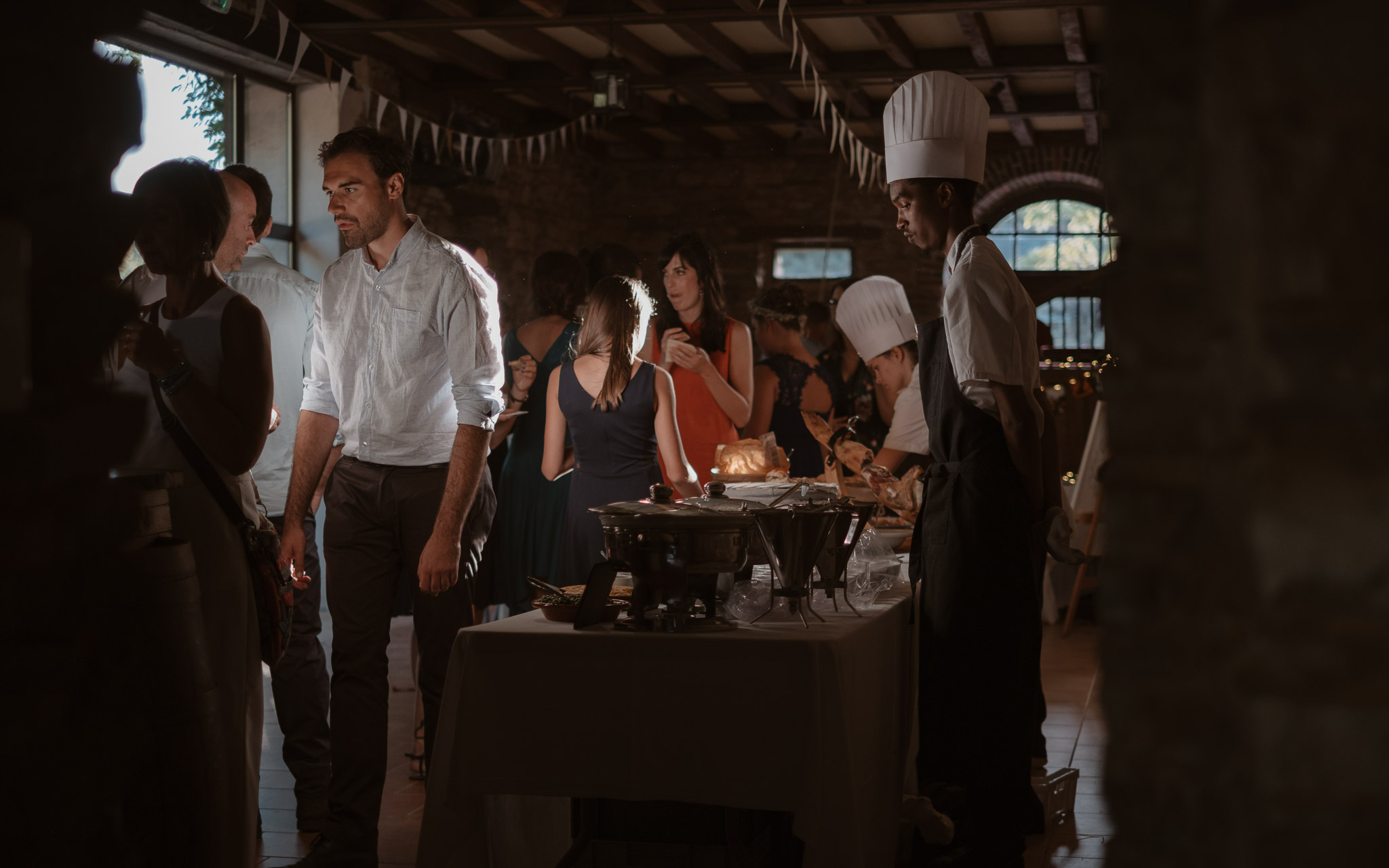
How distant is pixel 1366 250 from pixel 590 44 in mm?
8260

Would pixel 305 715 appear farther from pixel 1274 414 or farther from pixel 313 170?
pixel 313 170

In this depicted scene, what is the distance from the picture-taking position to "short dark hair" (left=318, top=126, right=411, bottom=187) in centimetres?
273

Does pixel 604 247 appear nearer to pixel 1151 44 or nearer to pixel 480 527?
pixel 480 527

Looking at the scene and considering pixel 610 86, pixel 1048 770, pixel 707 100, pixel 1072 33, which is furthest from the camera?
pixel 707 100

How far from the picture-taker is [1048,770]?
3697 mm

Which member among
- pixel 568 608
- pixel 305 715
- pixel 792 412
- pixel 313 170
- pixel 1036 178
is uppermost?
pixel 1036 178

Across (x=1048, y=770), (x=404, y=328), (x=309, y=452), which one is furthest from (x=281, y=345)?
(x=1048, y=770)

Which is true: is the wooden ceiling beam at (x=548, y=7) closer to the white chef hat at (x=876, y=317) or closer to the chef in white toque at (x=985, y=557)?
the white chef hat at (x=876, y=317)

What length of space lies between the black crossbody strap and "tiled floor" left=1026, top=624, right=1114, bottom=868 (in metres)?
1.37

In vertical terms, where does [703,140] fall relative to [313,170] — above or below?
above

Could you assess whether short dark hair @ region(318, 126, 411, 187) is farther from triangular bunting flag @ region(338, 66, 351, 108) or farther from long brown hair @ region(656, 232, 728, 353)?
triangular bunting flag @ region(338, 66, 351, 108)

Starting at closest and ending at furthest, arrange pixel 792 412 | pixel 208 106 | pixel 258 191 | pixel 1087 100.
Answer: pixel 258 191
pixel 792 412
pixel 208 106
pixel 1087 100

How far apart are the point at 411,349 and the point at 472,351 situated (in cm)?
15

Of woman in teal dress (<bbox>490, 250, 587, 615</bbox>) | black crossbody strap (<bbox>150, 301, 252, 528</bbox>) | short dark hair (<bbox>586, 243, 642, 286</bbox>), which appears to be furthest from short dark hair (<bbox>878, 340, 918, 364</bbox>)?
black crossbody strap (<bbox>150, 301, 252, 528</bbox>)
